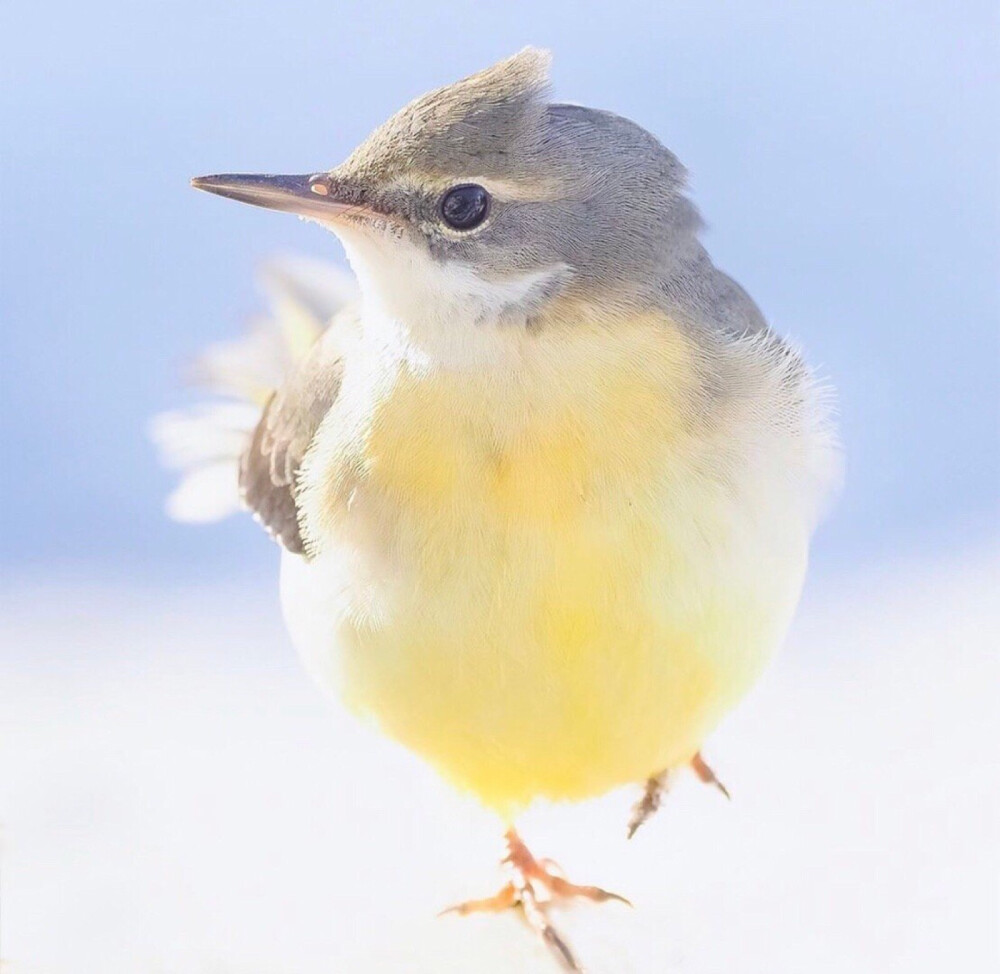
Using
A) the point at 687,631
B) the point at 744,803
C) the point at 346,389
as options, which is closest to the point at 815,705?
the point at 744,803

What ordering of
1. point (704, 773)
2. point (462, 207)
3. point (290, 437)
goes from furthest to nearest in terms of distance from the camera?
point (704, 773), point (290, 437), point (462, 207)

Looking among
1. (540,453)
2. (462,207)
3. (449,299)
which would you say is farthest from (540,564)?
(462,207)

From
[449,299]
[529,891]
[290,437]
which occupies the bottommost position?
[529,891]

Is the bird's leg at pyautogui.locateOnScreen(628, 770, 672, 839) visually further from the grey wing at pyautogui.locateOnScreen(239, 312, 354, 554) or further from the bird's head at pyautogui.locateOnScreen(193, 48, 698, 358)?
the bird's head at pyautogui.locateOnScreen(193, 48, 698, 358)

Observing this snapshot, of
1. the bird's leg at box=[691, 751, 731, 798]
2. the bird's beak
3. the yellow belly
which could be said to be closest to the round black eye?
the bird's beak

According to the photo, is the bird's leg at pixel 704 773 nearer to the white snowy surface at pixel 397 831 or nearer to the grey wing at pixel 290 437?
the white snowy surface at pixel 397 831

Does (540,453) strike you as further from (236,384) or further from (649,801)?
(236,384)

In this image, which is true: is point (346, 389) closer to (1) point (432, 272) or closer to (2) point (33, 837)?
(1) point (432, 272)
